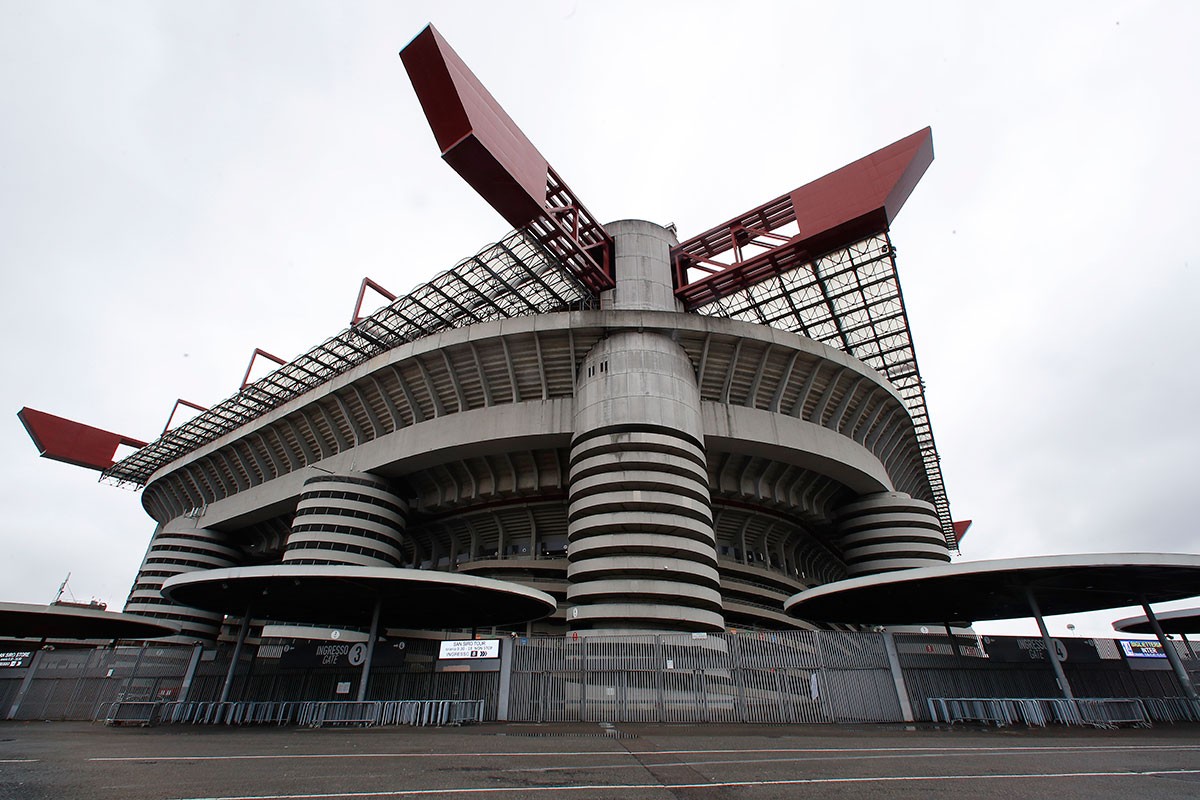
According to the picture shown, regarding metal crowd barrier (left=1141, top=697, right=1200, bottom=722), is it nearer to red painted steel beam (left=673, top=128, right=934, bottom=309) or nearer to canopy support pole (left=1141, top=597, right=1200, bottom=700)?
canopy support pole (left=1141, top=597, right=1200, bottom=700)

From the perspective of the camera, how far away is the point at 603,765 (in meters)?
8.67

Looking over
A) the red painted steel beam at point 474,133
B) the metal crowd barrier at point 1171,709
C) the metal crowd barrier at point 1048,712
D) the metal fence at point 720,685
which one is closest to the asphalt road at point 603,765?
the metal crowd barrier at point 1048,712

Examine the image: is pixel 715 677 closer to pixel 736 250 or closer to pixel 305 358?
pixel 736 250

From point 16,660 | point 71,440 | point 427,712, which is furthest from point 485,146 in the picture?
point 71,440

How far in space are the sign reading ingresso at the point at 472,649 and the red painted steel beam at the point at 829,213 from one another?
23514 mm

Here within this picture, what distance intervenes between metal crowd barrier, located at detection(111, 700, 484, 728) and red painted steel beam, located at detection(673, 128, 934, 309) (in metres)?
25.6

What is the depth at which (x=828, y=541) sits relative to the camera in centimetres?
4441

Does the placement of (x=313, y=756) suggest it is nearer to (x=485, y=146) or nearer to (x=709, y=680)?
(x=709, y=680)

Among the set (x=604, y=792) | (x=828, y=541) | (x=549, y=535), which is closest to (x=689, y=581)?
(x=549, y=535)

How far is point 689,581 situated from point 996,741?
14.4m

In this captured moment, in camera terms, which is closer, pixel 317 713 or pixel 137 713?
pixel 317 713

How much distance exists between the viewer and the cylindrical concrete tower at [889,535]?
37750 mm

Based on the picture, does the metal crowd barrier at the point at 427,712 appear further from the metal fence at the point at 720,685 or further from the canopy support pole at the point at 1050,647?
the canopy support pole at the point at 1050,647

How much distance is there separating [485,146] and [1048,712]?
89.0 ft
